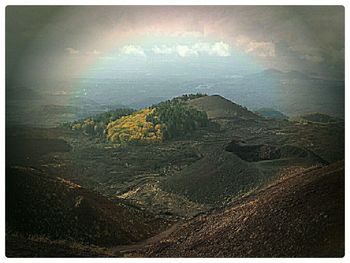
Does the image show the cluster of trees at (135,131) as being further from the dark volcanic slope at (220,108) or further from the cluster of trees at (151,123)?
the dark volcanic slope at (220,108)

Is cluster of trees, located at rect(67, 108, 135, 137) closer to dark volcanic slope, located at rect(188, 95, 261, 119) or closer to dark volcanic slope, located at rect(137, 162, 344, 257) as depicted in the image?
dark volcanic slope, located at rect(188, 95, 261, 119)

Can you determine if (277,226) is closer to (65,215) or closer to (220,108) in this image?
(220,108)

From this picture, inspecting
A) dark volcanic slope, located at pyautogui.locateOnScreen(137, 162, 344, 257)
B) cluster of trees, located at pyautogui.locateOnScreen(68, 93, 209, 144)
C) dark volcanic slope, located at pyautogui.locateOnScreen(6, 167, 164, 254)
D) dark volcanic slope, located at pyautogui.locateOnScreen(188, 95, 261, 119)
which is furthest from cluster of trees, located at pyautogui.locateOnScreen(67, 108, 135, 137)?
dark volcanic slope, located at pyautogui.locateOnScreen(137, 162, 344, 257)

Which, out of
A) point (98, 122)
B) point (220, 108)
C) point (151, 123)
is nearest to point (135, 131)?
point (151, 123)

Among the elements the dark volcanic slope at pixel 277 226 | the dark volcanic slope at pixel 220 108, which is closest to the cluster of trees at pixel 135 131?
the dark volcanic slope at pixel 220 108

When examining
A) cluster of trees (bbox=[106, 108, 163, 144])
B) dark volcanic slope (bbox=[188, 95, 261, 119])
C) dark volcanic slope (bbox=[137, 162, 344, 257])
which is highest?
dark volcanic slope (bbox=[188, 95, 261, 119])

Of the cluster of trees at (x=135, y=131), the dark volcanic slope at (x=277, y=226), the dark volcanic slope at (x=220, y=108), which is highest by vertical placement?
the dark volcanic slope at (x=220, y=108)
